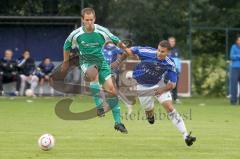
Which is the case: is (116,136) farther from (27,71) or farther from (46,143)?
(27,71)

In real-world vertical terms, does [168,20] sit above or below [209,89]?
above

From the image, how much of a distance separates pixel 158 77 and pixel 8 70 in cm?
1179

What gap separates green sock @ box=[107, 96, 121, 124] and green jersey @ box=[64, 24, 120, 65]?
0.80 metres

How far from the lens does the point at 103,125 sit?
15.1 metres

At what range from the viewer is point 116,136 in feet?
42.3

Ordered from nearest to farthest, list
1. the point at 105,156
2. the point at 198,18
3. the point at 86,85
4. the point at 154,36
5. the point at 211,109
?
the point at 105,156 < the point at 211,109 < the point at 86,85 < the point at 154,36 < the point at 198,18

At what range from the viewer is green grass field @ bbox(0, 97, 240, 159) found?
10422 mm

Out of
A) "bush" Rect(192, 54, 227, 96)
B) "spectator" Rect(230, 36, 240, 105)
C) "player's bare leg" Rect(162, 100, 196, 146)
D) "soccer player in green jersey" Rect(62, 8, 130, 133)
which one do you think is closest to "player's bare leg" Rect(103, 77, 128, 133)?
"soccer player in green jersey" Rect(62, 8, 130, 133)

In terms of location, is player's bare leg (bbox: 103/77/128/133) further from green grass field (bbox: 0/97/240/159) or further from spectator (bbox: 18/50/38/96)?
spectator (bbox: 18/50/38/96)

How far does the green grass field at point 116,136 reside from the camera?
410 inches

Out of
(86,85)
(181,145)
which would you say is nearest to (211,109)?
(86,85)

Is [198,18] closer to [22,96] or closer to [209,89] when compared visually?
[209,89]

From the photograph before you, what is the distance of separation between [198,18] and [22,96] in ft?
24.7

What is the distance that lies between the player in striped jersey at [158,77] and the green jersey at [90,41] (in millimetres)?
440
